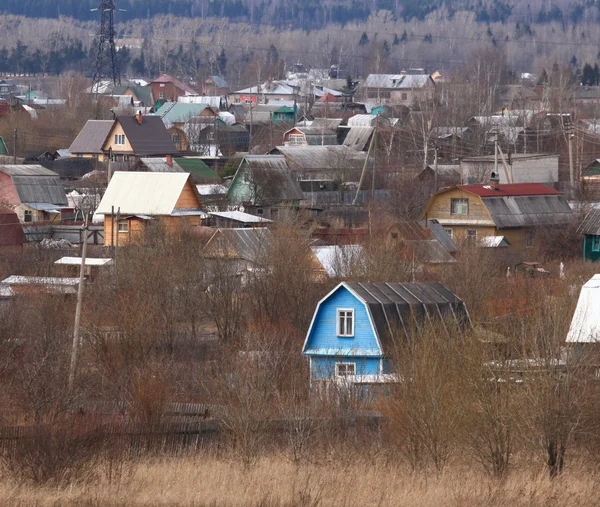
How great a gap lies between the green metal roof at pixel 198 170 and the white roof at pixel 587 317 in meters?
20.4

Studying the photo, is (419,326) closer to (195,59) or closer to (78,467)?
(78,467)

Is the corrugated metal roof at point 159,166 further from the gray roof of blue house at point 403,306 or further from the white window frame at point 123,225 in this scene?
the gray roof of blue house at point 403,306

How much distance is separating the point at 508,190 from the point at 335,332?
1220 centimetres

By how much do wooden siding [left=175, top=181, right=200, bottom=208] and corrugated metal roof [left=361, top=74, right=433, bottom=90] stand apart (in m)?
50.5

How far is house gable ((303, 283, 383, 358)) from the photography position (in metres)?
16.5

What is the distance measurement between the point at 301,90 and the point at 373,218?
51.4 metres

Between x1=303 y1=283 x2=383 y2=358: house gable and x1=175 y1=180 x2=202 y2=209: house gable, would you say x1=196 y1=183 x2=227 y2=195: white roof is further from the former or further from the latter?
x1=303 y1=283 x2=383 y2=358: house gable

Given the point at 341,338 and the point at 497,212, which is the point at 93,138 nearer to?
the point at 497,212

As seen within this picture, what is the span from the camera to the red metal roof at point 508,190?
90.6 ft

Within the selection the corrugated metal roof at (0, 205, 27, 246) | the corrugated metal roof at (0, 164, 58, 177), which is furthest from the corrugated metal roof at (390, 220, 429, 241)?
the corrugated metal roof at (0, 164, 58, 177)

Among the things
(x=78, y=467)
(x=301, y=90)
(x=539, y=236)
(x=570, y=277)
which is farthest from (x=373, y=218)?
(x=301, y=90)

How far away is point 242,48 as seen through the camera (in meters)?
116

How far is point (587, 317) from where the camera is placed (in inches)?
598

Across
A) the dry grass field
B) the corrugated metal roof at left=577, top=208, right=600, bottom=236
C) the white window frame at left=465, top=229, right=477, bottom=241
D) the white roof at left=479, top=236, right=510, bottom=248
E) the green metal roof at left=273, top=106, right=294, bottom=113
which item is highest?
the dry grass field
